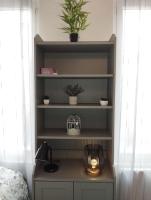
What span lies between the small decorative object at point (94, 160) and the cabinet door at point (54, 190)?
0.23m

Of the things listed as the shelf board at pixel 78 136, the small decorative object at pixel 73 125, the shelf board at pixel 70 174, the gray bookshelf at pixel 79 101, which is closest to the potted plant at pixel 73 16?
the gray bookshelf at pixel 79 101

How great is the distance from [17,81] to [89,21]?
0.92 meters

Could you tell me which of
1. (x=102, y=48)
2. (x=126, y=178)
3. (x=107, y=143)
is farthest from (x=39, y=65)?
(x=126, y=178)

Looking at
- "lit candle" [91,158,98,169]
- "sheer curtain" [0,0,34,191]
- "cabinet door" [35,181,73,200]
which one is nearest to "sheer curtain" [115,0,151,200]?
"lit candle" [91,158,98,169]

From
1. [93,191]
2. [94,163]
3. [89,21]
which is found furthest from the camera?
[89,21]

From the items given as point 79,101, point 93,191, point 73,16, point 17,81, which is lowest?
point 93,191

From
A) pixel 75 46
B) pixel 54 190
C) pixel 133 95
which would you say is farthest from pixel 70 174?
pixel 75 46

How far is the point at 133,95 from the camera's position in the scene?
2.20 metres

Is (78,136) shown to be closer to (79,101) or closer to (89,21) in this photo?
(79,101)

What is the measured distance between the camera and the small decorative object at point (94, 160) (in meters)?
2.08

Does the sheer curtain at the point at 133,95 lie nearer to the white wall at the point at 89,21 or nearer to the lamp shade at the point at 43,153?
the white wall at the point at 89,21

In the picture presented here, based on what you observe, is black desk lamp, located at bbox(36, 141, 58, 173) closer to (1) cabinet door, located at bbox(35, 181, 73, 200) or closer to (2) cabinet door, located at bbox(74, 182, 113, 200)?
(1) cabinet door, located at bbox(35, 181, 73, 200)

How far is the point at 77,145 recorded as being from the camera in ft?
7.86

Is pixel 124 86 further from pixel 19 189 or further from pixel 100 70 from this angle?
pixel 19 189
